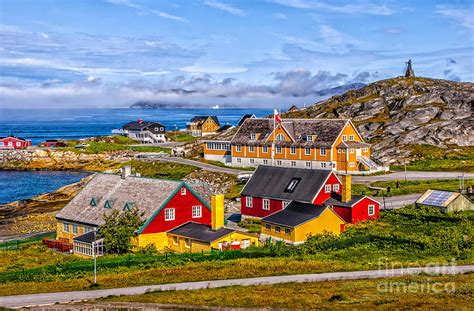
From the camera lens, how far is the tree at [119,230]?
42062 millimetres

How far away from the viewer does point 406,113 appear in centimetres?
10825

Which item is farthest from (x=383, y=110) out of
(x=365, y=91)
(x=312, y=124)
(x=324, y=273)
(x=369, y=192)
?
(x=324, y=273)

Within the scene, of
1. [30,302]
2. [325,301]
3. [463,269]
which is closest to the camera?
[325,301]

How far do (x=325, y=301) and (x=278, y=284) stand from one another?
16.3ft

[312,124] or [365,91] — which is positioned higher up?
[365,91]

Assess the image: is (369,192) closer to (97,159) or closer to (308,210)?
(308,210)

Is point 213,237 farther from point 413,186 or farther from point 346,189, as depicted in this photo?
point 413,186

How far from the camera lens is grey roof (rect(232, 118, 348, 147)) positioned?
80938mm

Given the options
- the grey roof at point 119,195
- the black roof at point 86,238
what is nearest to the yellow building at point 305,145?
the grey roof at point 119,195

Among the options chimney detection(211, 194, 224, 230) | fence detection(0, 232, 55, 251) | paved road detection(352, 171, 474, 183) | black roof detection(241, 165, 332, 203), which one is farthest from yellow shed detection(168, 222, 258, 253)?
paved road detection(352, 171, 474, 183)

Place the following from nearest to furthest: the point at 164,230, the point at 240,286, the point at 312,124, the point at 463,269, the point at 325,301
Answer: the point at 325,301, the point at 240,286, the point at 463,269, the point at 164,230, the point at 312,124

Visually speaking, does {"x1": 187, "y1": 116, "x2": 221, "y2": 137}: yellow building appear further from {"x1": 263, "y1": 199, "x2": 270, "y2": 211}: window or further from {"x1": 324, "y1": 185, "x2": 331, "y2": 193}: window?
{"x1": 324, "y1": 185, "x2": 331, "y2": 193}: window

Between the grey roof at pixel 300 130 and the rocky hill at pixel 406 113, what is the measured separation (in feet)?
43.7

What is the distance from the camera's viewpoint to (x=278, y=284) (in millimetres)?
29266
